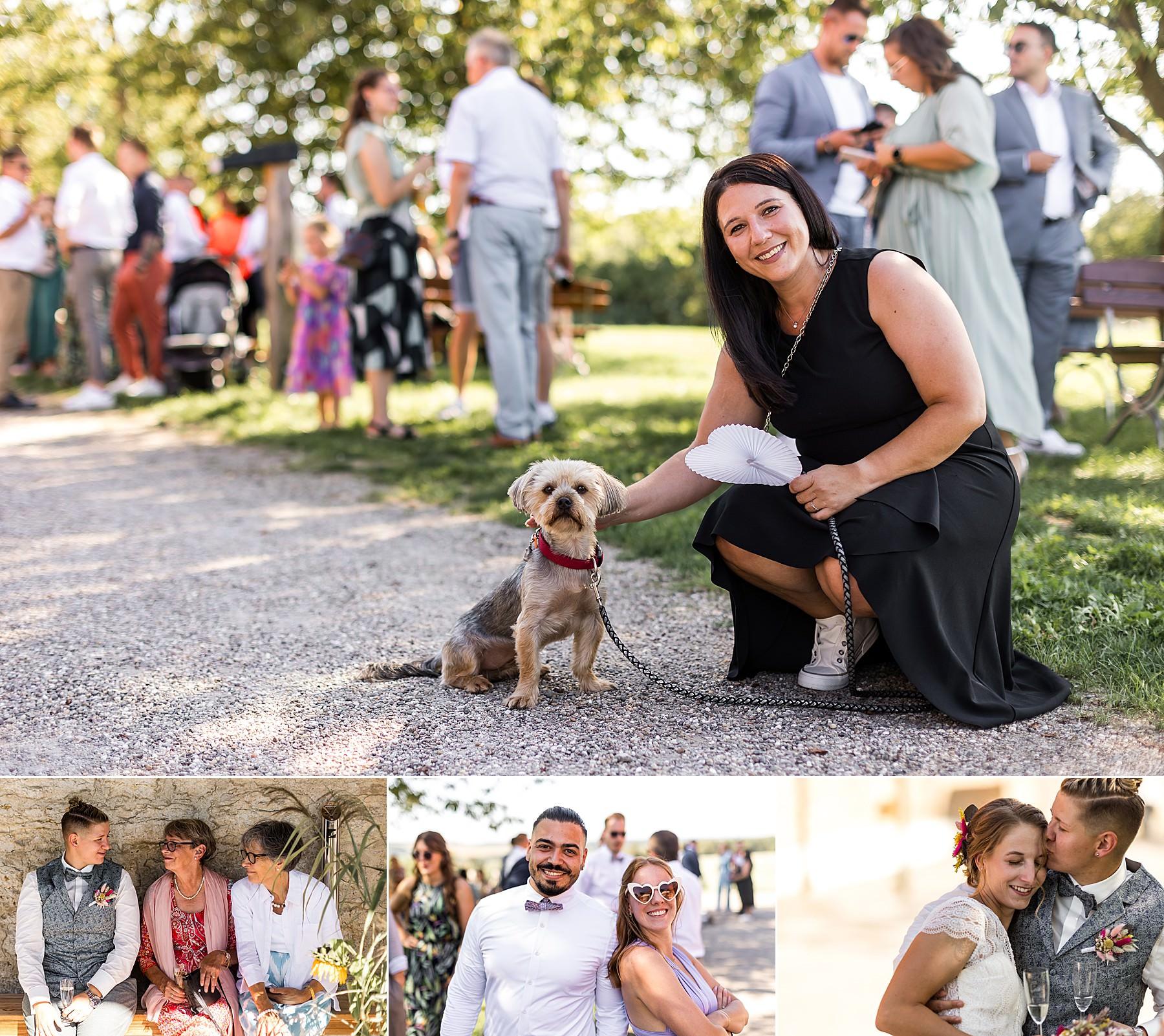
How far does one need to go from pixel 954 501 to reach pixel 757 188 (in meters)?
1.11

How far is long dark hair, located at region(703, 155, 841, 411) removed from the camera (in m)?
3.67

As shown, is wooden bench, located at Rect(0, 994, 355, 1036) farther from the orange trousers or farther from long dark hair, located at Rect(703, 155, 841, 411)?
the orange trousers

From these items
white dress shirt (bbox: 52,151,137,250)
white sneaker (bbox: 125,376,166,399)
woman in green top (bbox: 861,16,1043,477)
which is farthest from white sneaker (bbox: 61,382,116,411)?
woman in green top (bbox: 861,16,1043,477)

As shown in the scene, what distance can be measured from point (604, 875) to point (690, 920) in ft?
0.72

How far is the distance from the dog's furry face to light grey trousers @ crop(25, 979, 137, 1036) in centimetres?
169

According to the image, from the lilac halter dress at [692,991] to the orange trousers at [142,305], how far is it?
1182cm

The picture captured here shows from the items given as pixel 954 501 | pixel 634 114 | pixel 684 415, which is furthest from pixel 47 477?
pixel 634 114

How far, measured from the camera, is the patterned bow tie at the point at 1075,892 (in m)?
2.67

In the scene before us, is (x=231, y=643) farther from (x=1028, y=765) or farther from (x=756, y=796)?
(x=1028, y=765)

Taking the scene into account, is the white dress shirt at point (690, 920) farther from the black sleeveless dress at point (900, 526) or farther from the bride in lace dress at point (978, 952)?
the black sleeveless dress at point (900, 526)

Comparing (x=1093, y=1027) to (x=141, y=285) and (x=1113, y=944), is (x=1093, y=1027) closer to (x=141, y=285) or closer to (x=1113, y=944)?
(x=1113, y=944)

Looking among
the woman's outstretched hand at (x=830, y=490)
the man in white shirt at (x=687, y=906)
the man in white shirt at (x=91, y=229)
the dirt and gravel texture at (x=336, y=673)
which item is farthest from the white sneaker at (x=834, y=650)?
the man in white shirt at (x=91, y=229)

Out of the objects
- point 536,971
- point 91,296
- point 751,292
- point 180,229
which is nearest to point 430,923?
point 536,971

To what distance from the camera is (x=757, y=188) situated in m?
3.58
